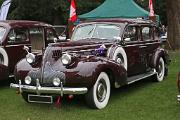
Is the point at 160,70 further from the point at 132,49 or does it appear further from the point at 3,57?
the point at 3,57

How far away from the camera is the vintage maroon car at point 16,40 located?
398 inches

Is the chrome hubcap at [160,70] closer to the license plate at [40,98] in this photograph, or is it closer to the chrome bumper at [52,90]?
the chrome bumper at [52,90]

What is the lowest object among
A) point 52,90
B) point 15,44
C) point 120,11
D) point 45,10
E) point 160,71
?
point 160,71

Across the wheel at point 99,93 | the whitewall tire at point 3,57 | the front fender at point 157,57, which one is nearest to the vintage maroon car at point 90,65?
the wheel at point 99,93

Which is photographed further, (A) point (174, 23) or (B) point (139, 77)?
(A) point (174, 23)

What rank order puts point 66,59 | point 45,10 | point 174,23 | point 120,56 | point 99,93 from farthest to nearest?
point 45,10
point 174,23
point 120,56
point 99,93
point 66,59

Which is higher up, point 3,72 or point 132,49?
point 132,49

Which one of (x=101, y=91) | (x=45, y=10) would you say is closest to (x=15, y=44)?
(x=101, y=91)

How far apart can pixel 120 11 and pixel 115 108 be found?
50.0 ft

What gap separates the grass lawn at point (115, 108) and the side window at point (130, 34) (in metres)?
1.23

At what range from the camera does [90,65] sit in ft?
24.3

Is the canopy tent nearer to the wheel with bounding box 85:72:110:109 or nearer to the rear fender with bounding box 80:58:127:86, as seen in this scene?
the rear fender with bounding box 80:58:127:86

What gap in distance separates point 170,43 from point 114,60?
11.3 m

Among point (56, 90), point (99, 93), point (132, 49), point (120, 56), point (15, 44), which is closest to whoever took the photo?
point (56, 90)
